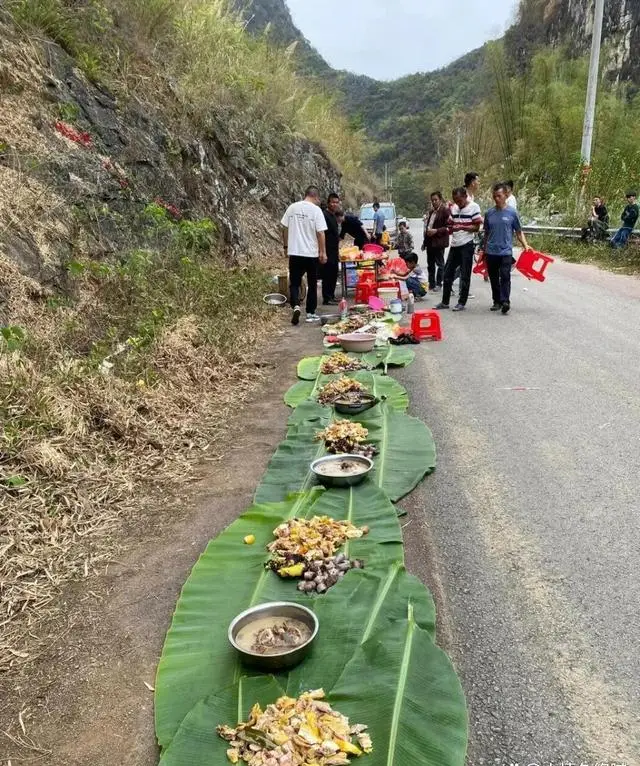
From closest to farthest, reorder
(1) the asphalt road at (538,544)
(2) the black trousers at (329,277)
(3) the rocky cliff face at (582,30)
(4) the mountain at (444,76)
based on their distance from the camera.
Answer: (1) the asphalt road at (538,544), (2) the black trousers at (329,277), (3) the rocky cliff face at (582,30), (4) the mountain at (444,76)

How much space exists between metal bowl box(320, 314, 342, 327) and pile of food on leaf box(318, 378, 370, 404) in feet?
10.3

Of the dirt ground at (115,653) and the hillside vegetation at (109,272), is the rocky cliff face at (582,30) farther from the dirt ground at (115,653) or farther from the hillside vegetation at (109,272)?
the dirt ground at (115,653)

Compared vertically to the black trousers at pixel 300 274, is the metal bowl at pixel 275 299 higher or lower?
lower

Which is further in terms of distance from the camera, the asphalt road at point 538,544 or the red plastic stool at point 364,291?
the red plastic stool at point 364,291

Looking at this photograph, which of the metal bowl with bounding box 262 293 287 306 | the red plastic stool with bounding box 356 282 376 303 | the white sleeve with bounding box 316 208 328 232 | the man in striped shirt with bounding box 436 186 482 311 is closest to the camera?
the white sleeve with bounding box 316 208 328 232

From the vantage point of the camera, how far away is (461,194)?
8.10 metres

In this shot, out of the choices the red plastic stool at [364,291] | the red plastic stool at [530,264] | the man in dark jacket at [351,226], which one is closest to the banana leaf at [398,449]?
the red plastic stool at [364,291]

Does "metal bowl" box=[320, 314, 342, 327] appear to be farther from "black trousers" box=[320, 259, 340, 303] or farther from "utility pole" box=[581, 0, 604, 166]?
"utility pole" box=[581, 0, 604, 166]

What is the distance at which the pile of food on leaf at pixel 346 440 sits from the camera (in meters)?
3.91

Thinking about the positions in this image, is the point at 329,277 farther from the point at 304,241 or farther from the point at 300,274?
the point at 304,241

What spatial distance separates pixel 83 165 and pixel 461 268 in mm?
5098

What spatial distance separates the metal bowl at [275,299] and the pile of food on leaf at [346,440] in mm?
5153

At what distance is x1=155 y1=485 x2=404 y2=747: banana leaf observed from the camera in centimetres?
210

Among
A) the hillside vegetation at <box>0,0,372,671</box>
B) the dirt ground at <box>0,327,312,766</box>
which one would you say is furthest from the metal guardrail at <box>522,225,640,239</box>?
the dirt ground at <box>0,327,312,766</box>
